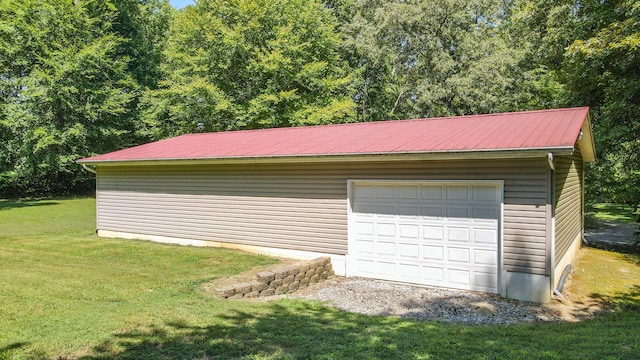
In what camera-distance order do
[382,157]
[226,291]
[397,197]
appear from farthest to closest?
1. [397,197]
2. [382,157]
3. [226,291]

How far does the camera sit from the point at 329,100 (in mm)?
23172

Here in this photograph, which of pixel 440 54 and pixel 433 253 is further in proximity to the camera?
pixel 440 54

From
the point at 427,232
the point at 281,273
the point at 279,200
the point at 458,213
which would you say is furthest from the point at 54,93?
the point at 458,213

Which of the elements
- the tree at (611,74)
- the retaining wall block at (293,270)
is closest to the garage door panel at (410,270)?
the retaining wall block at (293,270)

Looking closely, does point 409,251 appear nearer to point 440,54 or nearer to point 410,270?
point 410,270

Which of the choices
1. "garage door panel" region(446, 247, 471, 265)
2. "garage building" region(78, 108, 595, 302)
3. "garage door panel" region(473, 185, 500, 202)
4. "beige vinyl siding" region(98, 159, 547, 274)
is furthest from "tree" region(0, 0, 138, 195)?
"garage door panel" region(473, 185, 500, 202)

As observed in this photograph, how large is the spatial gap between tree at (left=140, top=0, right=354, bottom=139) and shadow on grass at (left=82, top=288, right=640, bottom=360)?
17297mm

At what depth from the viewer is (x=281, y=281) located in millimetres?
7199

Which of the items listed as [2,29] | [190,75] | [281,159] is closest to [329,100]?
[190,75]

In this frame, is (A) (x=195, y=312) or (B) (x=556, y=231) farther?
(B) (x=556, y=231)

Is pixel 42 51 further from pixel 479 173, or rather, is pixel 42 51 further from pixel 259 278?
pixel 479 173

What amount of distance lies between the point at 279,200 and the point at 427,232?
330 cm

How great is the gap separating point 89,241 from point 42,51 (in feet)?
63.6

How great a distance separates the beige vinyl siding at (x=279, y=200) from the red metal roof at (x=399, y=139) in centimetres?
38
